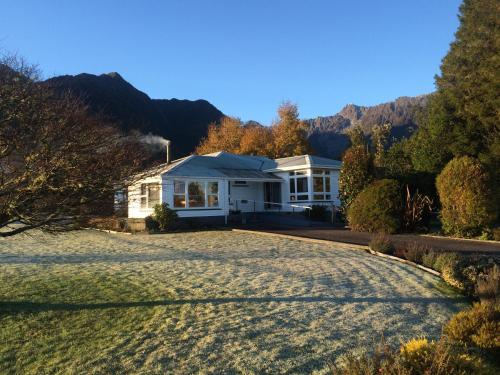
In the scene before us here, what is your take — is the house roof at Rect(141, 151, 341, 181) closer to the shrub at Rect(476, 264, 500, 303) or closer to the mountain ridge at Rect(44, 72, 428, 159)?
the shrub at Rect(476, 264, 500, 303)

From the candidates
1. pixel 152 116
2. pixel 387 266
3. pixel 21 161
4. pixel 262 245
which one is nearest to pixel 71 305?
pixel 21 161

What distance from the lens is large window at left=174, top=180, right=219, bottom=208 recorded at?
79.2 feet

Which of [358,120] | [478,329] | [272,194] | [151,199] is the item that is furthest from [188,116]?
[478,329]

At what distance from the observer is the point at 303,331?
20.6 ft

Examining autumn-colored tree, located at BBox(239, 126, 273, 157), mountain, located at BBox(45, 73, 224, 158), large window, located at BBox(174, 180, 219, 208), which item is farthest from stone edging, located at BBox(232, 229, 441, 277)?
mountain, located at BBox(45, 73, 224, 158)

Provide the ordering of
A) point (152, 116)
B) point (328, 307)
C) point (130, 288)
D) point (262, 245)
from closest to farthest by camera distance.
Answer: point (328, 307), point (130, 288), point (262, 245), point (152, 116)

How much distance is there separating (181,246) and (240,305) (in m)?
8.69

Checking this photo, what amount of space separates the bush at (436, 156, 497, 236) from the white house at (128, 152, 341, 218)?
11362 millimetres

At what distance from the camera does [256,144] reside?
54312mm

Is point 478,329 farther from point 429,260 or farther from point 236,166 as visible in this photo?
point 236,166

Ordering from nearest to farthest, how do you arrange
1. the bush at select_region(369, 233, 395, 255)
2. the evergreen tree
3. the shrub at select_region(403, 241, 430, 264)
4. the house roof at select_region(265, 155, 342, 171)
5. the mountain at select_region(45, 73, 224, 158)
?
the shrub at select_region(403, 241, 430, 264) → the bush at select_region(369, 233, 395, 255) → the evergreen tree → the house roof at select_region(265, 155, 342, 171) → the mountain at select_region(45, 73, 224, 158)

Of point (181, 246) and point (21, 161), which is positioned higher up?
point (21, 161)

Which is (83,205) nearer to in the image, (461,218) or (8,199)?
(8,199)

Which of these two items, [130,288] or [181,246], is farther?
[181,246]
